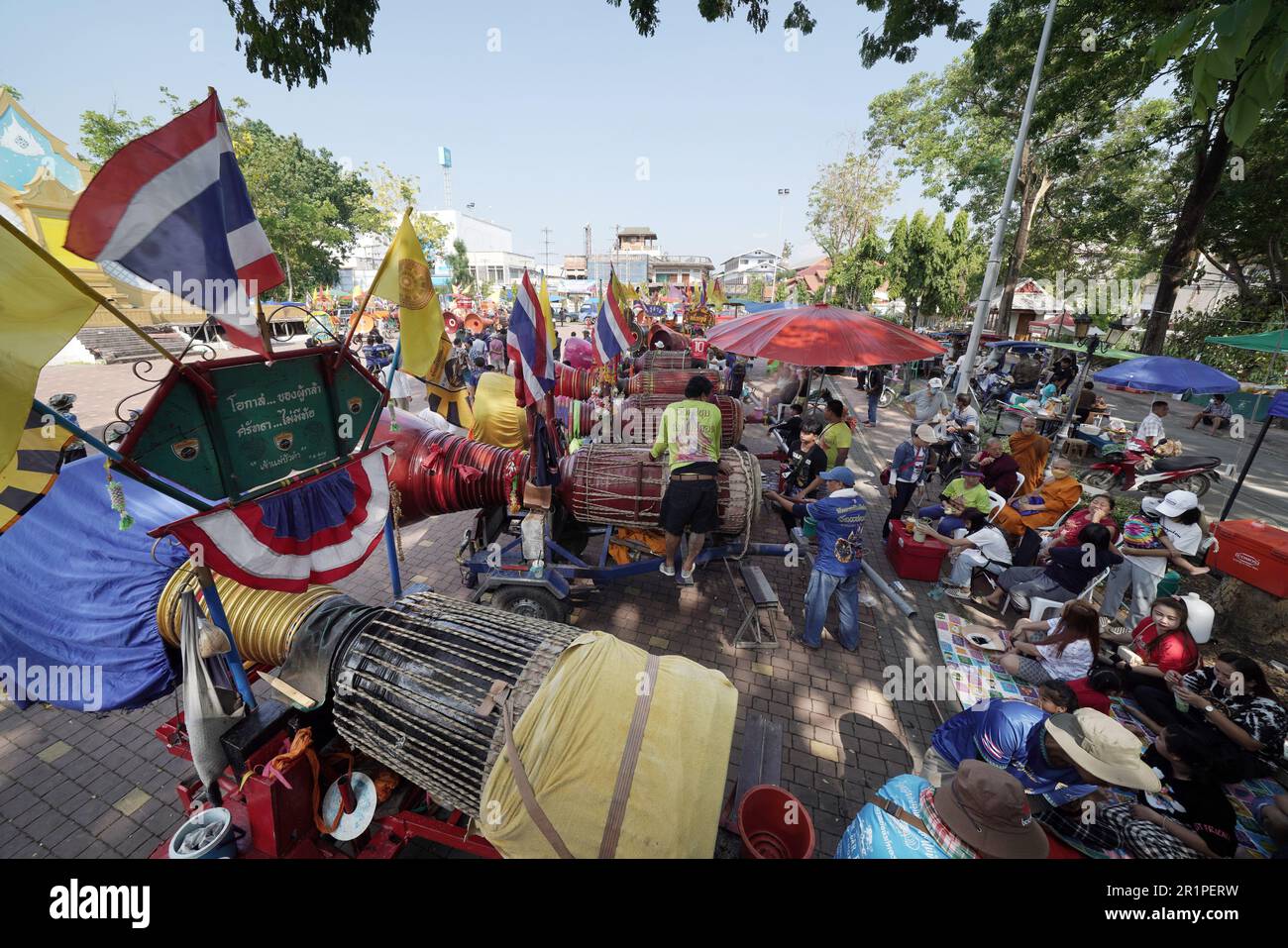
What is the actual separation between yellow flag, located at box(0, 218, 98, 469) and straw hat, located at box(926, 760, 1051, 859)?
4.16 metres

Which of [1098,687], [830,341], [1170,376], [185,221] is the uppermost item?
[185,221]

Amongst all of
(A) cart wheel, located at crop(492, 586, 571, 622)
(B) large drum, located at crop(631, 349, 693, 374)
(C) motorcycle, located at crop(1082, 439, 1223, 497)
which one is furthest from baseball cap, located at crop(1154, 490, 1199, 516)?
(B) large drum, located at crop(631, 349, 693, 374)

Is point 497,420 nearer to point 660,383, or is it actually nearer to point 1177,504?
point 660,383

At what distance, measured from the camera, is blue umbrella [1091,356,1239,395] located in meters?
9.16

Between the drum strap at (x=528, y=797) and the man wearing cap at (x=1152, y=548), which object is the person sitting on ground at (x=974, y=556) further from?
the drum strap at (x=528, y=797)

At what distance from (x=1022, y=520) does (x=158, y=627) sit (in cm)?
890

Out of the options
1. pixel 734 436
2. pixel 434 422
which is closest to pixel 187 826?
pixel 434 422

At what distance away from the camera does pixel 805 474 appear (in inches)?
282

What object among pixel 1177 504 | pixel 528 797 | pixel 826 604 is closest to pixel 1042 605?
pixel 1177 504

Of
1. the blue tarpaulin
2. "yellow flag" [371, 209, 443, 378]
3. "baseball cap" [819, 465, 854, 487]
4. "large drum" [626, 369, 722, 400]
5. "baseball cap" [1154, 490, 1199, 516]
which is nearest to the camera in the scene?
the blue tarpaulin

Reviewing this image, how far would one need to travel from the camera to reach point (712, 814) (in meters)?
2.31

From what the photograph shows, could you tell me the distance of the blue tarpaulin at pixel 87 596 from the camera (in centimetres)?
324

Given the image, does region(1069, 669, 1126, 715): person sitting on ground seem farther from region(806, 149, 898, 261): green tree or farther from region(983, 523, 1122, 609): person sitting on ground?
region(806, 149, 898, 261): green tree

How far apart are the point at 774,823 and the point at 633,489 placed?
341 centimetres
